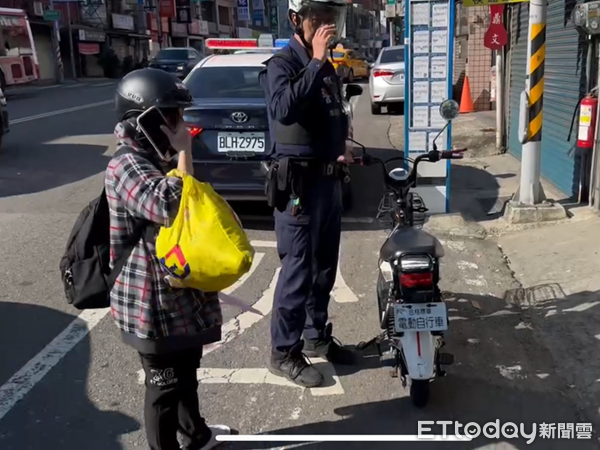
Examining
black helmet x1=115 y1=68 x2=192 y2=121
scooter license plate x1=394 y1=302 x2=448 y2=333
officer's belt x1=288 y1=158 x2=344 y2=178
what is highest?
black helmet x1=115 y1=68 x2=192 y2=121

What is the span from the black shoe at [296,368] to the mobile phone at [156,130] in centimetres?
159

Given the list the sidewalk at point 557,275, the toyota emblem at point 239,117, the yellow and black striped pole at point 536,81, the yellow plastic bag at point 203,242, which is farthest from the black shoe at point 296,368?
the yellow and black striped pole at point 536,81

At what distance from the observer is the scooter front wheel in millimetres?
3457

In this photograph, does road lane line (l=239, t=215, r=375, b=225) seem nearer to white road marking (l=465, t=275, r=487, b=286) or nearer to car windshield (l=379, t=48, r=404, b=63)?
white road marking (l=465, t=275, r=487, b=286)

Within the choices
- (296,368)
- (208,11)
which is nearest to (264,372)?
(296,368)

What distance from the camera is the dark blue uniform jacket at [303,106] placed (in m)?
3.35

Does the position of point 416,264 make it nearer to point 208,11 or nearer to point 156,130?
point 156,130

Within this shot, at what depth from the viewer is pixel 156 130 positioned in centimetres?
260

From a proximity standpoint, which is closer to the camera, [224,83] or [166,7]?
[224,83]

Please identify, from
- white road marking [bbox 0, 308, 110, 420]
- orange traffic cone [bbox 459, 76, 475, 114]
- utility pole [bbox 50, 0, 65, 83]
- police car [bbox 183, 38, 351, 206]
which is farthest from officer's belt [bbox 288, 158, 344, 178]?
utility pole [bbox 50, 0, 65, 83]

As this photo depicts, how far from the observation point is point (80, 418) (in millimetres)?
3480

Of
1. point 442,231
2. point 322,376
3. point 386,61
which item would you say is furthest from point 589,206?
point 386,61

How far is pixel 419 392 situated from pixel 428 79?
171 inches

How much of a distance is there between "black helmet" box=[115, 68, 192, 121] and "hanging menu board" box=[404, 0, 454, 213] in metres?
4.68
